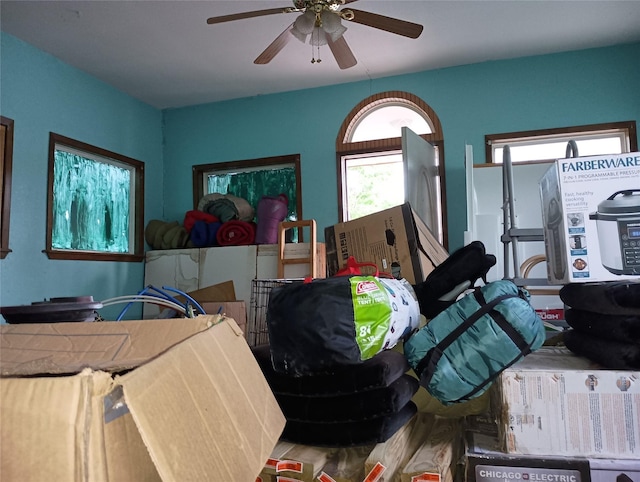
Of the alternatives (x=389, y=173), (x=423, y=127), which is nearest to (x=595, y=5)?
(x=423, y=127)

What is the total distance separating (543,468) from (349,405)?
1.63ft

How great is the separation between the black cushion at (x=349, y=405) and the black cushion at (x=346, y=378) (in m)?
0.03

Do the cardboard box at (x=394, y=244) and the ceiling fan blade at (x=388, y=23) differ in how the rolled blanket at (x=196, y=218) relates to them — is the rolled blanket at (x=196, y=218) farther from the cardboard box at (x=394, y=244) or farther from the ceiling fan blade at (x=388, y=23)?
the ceiling fan blade at (x=388, y=23)

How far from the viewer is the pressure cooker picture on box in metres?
1.35

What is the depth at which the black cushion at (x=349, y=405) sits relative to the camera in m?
1.20

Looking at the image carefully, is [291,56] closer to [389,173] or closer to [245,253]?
[389,173]

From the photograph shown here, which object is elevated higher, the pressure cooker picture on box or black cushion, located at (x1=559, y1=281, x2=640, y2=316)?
the pressure cooker picture on box

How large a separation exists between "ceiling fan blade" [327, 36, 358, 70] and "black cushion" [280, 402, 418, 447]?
222 cm

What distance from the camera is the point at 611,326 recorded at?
1258 mm

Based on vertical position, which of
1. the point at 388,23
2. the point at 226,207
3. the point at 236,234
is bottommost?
the point at 236,234

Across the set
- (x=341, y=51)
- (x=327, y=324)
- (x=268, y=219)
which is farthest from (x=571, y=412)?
(x=268, y=219)

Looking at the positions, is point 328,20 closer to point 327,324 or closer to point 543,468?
point 327,324

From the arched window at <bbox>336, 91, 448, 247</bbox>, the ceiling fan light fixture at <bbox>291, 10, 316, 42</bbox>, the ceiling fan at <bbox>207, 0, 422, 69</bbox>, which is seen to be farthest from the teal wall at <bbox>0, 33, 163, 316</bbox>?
the ceiling fan light fixture at <bbox>291, 10, 316, 42</bbox>

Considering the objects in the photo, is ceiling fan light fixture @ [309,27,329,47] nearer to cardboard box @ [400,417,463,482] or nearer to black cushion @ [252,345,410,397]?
black cushion @ [252,345,410,397]
